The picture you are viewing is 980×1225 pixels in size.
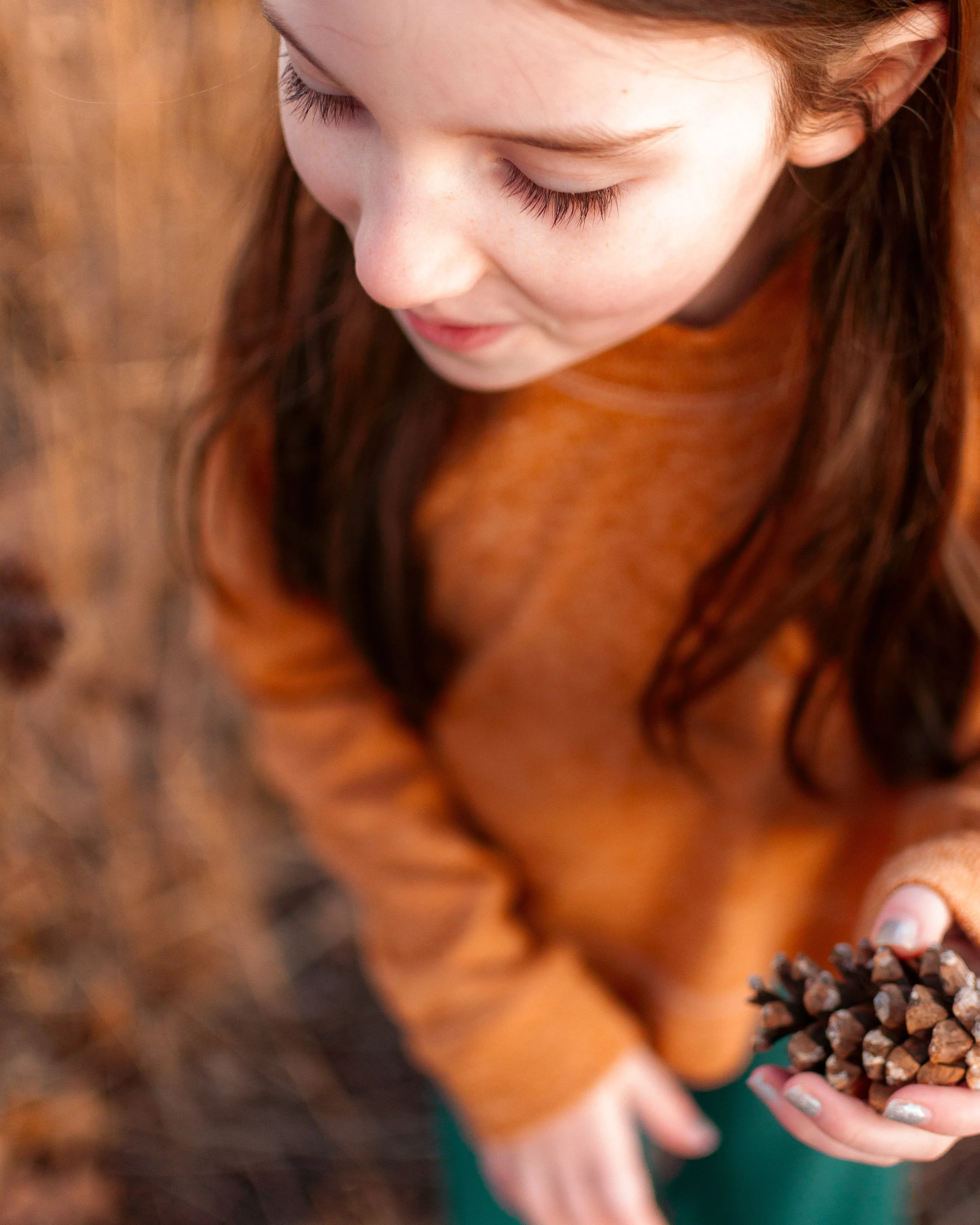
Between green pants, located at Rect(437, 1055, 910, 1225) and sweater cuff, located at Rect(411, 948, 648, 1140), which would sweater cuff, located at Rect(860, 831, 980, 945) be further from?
green pants, located at Rect(437, 1055, 910, 1225)

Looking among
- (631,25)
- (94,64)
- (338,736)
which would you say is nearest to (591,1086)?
(338,736)

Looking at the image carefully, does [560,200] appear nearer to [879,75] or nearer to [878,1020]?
[879,75]

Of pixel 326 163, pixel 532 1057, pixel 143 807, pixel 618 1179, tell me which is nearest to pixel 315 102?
pixel 326 163

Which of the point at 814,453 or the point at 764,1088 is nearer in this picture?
the point at 764,1088

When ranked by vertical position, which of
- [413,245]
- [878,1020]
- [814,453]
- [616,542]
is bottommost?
[878,1020]

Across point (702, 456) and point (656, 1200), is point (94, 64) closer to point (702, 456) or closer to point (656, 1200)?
point (702, 456)

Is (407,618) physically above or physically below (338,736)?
above
